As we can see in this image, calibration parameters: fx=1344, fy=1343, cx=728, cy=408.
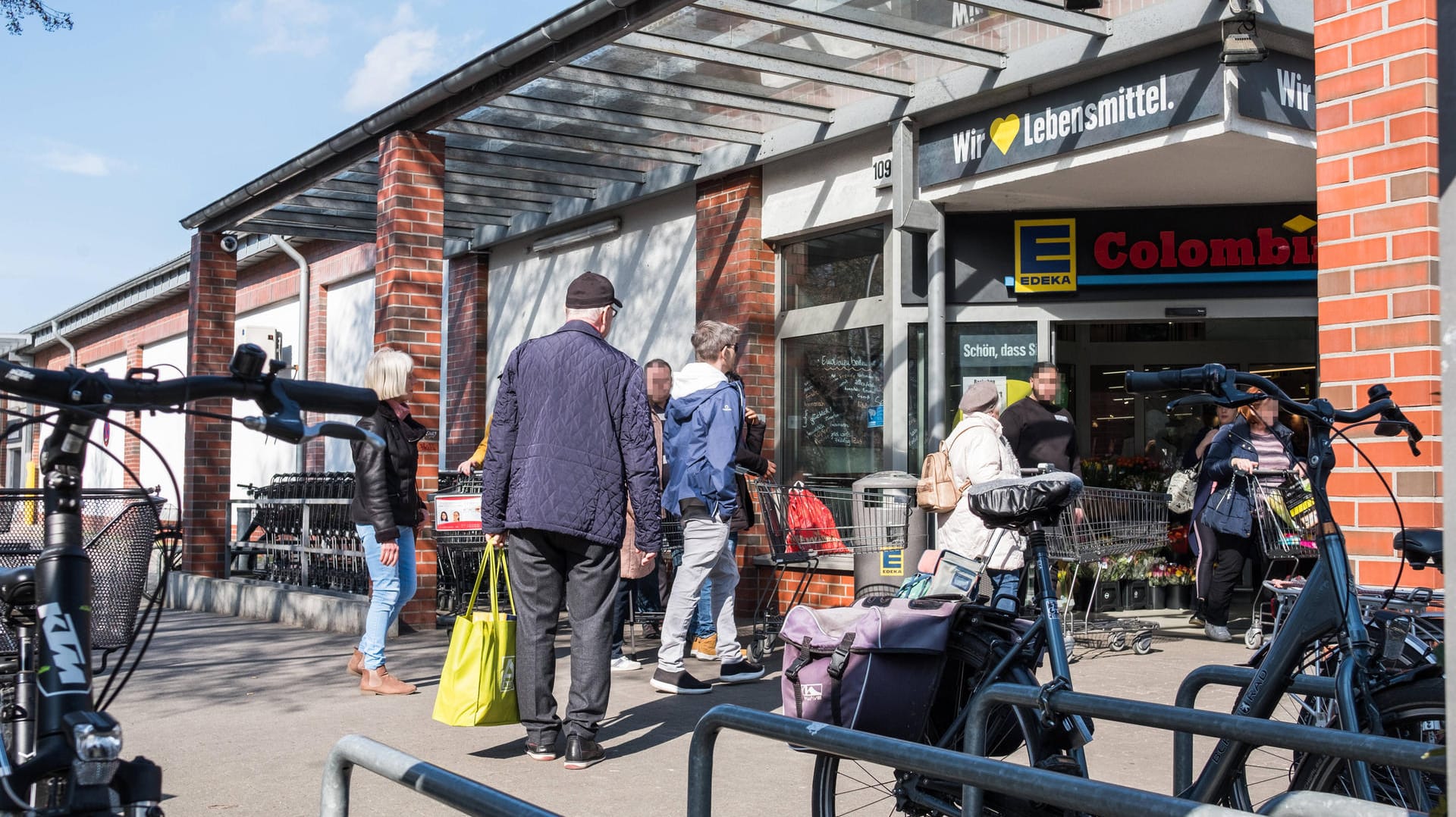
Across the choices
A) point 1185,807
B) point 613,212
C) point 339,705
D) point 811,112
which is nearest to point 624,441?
point 339,705

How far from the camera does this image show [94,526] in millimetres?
4711

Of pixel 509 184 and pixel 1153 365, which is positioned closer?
pixel 1153 365

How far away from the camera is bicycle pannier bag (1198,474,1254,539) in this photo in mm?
9664

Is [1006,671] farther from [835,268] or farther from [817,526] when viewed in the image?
[835,268]

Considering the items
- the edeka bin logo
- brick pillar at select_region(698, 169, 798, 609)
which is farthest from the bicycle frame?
brick pillar at select_region(698, 169, 798, 609)

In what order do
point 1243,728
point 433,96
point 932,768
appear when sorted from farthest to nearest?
point 433,96 → point 1243,728 → point 932,768

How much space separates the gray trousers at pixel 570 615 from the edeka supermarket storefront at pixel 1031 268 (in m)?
5.56

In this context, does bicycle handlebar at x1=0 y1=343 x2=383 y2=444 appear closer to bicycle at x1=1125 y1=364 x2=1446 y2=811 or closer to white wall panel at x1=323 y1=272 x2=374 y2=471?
bicycle at x1=1125 y1=364 x2=1446 y2=811

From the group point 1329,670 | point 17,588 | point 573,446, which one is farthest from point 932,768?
point 573,446

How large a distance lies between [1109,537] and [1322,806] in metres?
7.69

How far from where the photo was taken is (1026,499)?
3908 mm

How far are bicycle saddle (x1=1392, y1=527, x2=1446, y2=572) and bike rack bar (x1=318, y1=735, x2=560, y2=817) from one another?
7.59 ft

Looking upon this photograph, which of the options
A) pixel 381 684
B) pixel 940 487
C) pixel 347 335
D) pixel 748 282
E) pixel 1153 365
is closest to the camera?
pixel 381 684

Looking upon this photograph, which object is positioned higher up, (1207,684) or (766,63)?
(766,63)
